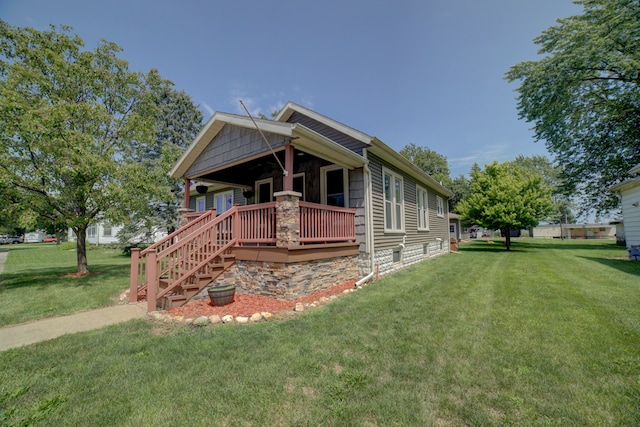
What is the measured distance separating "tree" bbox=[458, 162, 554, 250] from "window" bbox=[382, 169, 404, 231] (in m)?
9.59

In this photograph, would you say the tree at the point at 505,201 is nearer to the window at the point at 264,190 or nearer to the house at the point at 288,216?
the house at the point at 288,216

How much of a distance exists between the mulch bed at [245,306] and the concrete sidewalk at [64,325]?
786 millimetres

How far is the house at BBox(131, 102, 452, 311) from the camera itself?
5.64 metres

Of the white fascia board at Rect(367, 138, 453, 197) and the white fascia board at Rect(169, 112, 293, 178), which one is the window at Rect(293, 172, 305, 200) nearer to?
the white fascia board at Rect(367, 138, 453, 197)

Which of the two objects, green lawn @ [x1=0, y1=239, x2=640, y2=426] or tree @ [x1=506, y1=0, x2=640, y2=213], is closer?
green lawn @ [x1=0, y1=239, x2=640, y2=426]

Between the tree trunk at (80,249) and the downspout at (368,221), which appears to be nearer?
the downspout at (368,221)

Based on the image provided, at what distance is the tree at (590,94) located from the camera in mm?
13289

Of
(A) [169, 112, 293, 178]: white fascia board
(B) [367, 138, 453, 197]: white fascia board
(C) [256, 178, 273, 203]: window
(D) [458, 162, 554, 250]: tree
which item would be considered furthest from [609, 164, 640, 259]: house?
(C) [256, 178, 273, 203]: window

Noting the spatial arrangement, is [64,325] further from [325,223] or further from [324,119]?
[324,119]

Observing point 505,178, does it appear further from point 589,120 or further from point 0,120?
point 0,120

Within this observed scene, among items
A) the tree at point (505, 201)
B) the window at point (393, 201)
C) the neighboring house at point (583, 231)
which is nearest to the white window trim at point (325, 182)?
the window at point (393, 201)

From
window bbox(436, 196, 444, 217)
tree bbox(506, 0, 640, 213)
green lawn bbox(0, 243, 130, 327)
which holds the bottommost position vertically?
green lawn bbox(0, 243, 130, 327)

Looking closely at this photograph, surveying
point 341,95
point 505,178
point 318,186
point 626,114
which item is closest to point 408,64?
point 341,95

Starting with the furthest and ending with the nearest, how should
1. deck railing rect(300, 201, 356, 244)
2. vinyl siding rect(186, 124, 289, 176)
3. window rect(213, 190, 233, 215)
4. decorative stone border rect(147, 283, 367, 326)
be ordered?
1. window rect(213, 190, 233, 215)
2. vinyl siding rect(186, 124, 289, 176)
3. deck railing rect(300, 201, 356, 244)
4. decorative stone border rect(147, 283, 367, 326)
